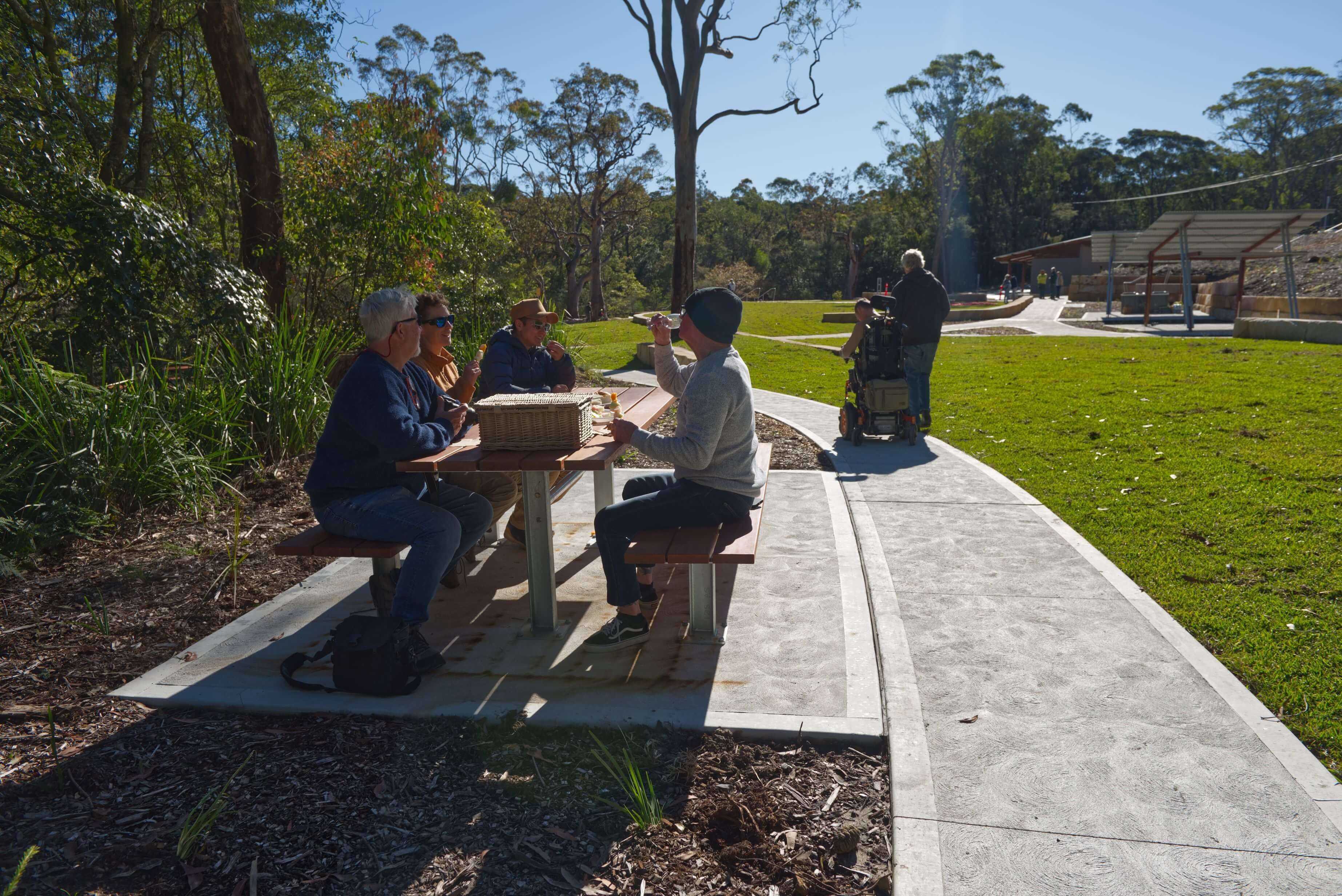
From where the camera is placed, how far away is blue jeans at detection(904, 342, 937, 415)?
8648 mm

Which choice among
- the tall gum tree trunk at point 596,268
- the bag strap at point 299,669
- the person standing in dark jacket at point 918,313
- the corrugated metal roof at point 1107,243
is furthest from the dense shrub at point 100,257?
the tall gum tree trunk at point 596,268

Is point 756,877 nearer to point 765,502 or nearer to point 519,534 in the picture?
point 519,534

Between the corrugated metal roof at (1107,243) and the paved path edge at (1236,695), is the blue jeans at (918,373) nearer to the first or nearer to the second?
the paved path edge at (1236,695)

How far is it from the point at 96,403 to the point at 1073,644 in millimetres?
5690

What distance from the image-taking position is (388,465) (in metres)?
3.90

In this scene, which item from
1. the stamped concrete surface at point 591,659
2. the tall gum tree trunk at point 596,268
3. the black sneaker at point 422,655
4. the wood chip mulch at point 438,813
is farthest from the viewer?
the tall gum tree trunk at point 596,268

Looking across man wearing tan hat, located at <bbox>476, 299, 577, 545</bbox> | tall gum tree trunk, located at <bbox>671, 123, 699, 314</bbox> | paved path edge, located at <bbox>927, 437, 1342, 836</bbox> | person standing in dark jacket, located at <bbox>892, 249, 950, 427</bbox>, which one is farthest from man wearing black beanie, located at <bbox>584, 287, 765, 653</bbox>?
tall gum tree trunk, located at <bbox>671, 123, 699, 314</bbox>

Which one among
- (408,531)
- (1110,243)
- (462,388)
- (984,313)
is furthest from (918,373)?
(984,313)

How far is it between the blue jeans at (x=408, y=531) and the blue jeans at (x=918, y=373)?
588cm

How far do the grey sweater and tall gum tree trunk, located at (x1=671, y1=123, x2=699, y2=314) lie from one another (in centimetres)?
1378

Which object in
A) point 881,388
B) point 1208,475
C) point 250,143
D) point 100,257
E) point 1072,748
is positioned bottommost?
point 1072,748

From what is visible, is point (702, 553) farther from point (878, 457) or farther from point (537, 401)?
point (878, 457)

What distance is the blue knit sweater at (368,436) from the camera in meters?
3.69

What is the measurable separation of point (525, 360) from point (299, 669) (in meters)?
2.67
